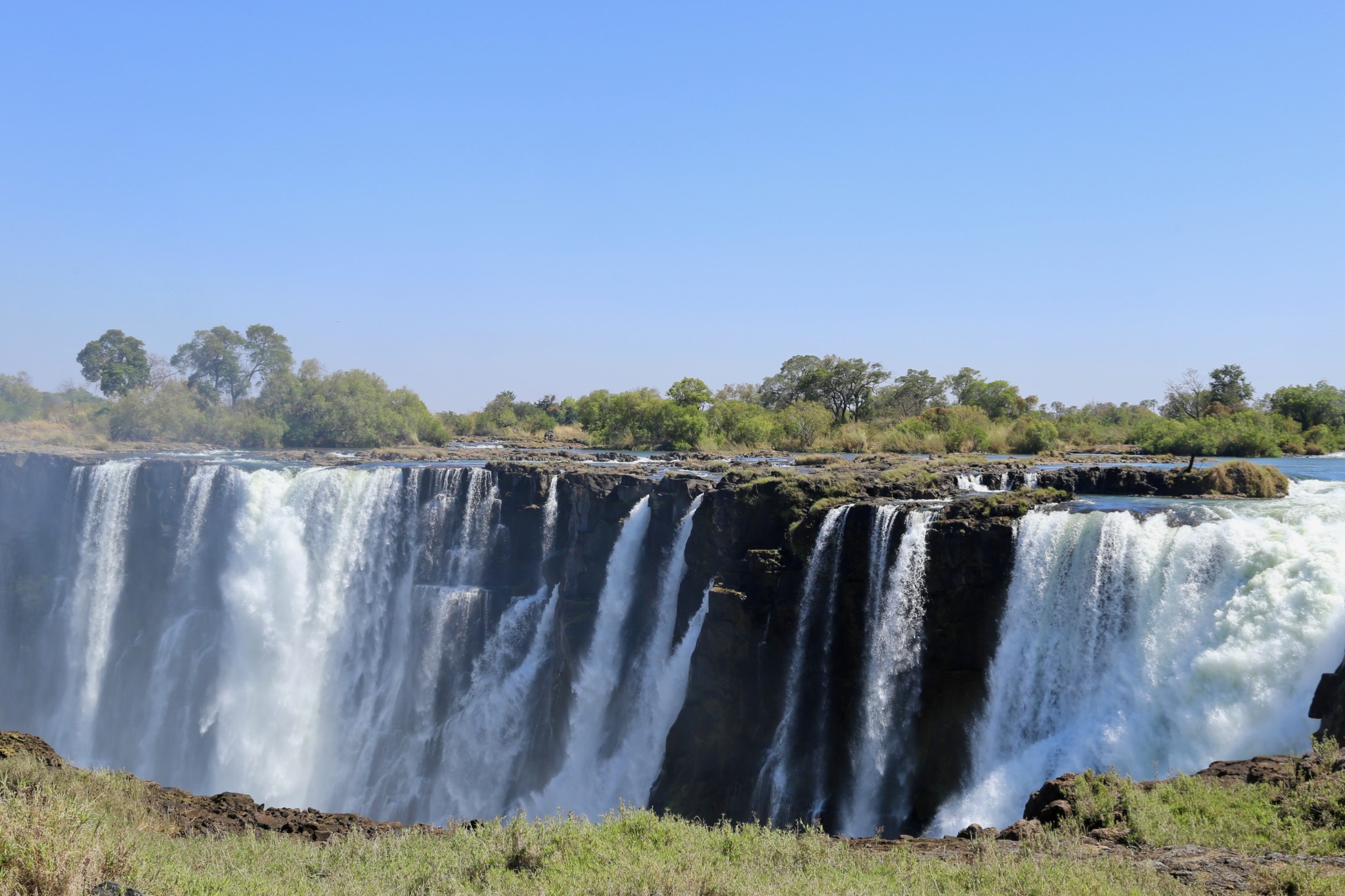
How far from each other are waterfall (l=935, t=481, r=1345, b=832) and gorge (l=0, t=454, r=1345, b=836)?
0.04 meters

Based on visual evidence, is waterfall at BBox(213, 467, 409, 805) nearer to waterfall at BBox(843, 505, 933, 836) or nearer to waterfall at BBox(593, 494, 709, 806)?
waterfall at BBox(593, 494, 709, 806)

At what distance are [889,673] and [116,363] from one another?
71.7m

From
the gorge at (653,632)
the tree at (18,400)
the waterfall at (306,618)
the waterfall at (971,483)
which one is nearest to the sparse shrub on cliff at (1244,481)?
the gorge at (653,632)

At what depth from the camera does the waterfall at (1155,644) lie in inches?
489

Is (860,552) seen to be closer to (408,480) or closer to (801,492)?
(801,492)

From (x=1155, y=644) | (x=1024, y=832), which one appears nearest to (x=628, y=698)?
(x=1155, y=644)

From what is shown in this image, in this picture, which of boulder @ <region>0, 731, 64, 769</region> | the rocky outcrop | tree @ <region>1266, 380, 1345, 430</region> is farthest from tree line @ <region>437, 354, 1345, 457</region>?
boulder @ <region>0, 731, 64, 769</region>

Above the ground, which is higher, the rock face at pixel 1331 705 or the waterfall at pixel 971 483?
the waterfall at pixel 971 483

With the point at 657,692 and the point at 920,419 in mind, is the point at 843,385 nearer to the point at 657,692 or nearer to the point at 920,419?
the point at 920,419

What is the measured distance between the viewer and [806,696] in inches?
686

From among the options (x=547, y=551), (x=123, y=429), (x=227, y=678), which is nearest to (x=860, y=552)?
(x=547, y=551)

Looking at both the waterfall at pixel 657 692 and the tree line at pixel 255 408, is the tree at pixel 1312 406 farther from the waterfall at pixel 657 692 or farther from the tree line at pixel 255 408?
the tree line at pixel 255 408

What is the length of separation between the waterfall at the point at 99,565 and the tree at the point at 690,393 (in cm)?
2887

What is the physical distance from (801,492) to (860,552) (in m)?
2.41
